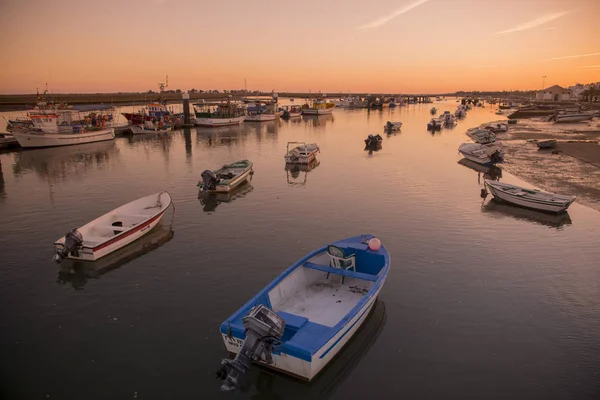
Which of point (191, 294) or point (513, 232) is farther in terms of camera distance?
point (513, 232)

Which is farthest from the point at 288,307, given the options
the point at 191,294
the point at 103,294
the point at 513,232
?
the point at 513,232

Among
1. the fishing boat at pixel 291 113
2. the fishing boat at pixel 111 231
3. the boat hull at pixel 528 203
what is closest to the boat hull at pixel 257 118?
the fishing boat at pixel 291 113

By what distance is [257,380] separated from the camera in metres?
9.76

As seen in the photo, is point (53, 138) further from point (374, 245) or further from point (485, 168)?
point (485, 168)

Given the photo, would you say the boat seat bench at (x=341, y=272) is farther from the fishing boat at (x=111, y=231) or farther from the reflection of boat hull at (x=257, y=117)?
the reflection of boat hull at (x=257, y=117)

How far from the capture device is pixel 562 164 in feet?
119

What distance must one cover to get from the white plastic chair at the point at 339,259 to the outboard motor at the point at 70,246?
10.5 metres

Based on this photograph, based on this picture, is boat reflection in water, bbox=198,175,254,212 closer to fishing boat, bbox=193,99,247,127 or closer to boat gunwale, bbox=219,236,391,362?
boat gunwale, bbox=219,236,391,362

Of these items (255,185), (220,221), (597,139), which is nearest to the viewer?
(220,221)

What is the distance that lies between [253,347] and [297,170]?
2688 centimetres

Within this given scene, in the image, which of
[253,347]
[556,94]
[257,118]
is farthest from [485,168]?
[556,94]

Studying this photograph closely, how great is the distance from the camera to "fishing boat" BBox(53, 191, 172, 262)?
1577 centimetres

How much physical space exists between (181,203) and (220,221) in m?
4.92

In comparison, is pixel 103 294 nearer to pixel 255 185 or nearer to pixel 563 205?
pixel 255 185
